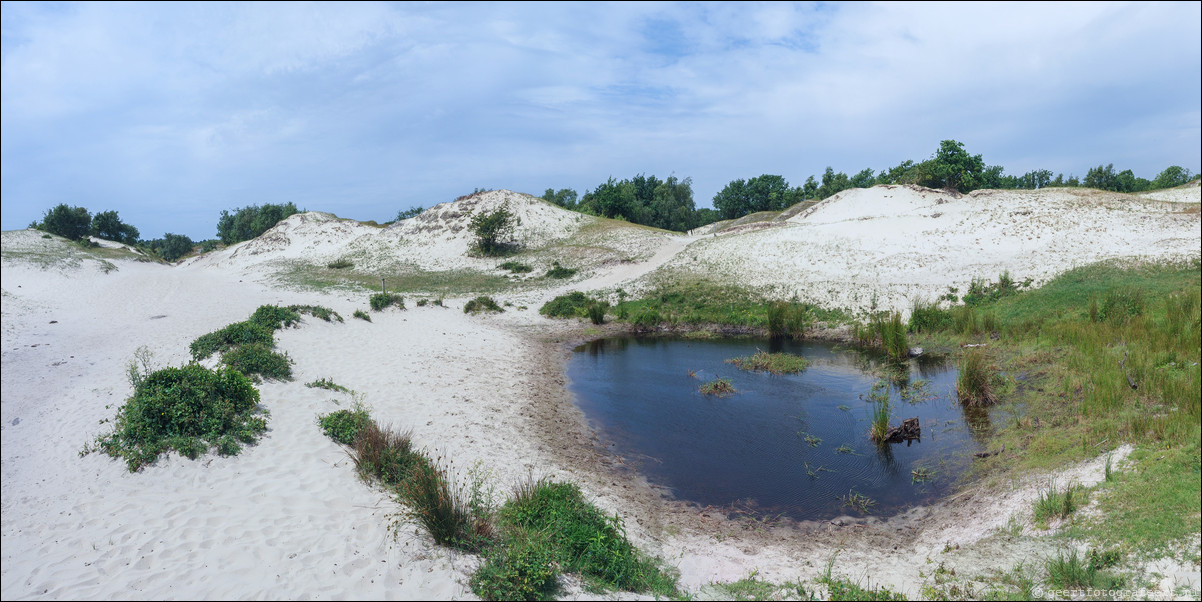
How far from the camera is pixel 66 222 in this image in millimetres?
27859

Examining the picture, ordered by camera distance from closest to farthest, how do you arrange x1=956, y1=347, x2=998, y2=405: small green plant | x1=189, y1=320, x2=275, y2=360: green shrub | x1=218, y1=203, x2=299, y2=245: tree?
x1=956, y1=347, x2=998, y2=405: small green plant
x1=189, y1=320, x2=275, y2=360: green shrub
x1=218, y1=203, x2=299, y2=245: tree

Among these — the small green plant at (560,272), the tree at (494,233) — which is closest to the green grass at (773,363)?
the small green plant at (560,272)

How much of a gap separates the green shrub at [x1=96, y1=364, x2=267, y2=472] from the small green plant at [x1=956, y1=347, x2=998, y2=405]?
624 inches

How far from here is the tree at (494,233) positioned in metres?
48.3

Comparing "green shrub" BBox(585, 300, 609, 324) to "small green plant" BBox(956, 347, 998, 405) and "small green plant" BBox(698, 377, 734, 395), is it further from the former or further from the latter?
"small green plant" BBox(956, 347, 998, 405)

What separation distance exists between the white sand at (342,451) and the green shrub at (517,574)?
0.95ft

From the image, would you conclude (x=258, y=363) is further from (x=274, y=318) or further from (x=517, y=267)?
(x=517, y=267)

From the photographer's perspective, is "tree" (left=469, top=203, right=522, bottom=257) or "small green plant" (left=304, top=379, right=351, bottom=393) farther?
"tree" (left=469, top=203, right=522, bottom=257)

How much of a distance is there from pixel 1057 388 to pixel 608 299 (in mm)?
21708

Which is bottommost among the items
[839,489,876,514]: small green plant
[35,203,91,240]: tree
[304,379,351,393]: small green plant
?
[839,489,876,514]: small green plant

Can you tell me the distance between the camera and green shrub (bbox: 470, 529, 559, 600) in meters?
5.25

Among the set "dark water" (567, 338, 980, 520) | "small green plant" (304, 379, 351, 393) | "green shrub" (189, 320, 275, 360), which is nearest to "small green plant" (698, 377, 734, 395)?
"dark water" (567, 338, 980, 520)

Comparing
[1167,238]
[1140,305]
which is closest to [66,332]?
[1140,305]

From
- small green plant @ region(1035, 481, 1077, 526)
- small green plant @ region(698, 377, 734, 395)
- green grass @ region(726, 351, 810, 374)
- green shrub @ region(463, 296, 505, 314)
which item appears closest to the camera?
small green plant @ region(1035, 481, 1077, 526)
